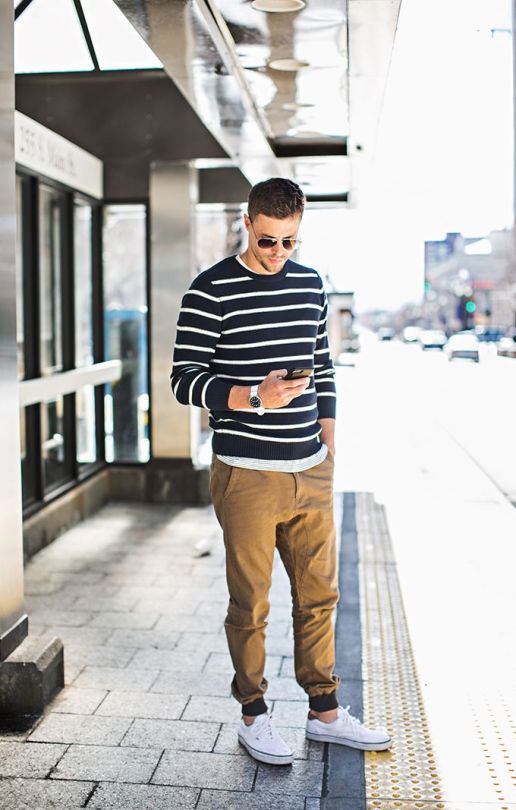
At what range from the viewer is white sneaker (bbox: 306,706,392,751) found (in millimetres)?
3674

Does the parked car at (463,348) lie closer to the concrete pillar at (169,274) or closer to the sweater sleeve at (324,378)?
the concrete pillar at (169,274)

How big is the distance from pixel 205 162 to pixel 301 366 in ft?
17.5

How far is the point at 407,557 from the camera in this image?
676 cm

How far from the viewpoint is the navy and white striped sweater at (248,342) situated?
3.39 metres

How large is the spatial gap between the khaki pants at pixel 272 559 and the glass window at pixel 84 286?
5.21 metres

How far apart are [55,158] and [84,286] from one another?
173 centimetres

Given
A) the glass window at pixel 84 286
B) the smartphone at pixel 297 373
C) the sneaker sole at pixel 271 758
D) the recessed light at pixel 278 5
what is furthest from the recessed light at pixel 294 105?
the sneaker sole at pixel 271 758

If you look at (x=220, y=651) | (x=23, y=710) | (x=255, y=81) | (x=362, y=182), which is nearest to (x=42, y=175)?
(x=255, y=81)

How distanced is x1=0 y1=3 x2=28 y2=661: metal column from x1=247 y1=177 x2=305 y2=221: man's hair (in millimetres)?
1044

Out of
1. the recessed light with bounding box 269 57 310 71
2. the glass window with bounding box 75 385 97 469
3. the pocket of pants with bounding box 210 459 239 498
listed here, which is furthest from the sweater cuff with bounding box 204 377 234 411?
the glass window with bounding box 75 385 97 469

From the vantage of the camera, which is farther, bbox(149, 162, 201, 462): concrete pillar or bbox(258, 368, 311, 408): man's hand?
bbox(149, 162, 201, 462): concrete pillar

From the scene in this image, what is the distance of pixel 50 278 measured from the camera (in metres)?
7.73

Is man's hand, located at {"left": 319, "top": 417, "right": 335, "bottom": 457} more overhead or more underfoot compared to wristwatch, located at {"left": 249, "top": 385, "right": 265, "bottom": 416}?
more underfoot

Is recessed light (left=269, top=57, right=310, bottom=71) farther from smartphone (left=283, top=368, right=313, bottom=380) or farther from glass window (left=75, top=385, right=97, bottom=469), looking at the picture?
glass window (left=75, top=385, right=97, bottom=469)
